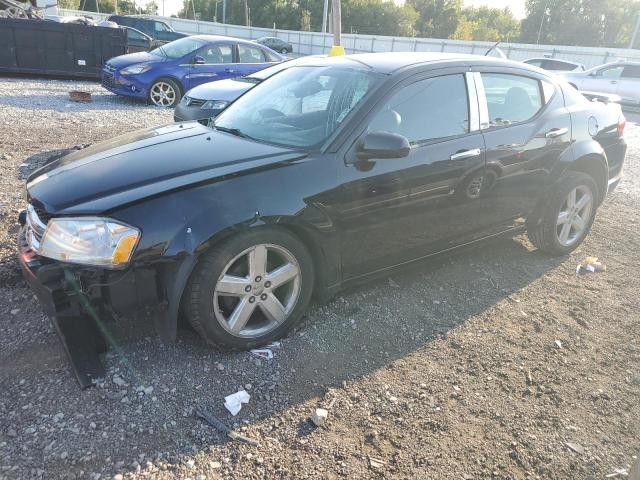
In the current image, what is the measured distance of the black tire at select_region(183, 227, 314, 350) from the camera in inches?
105

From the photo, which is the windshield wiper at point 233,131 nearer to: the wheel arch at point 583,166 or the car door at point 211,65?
the wheel arch at point 583,166

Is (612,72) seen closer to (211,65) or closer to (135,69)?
(211,65)

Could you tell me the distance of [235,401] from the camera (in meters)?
2.60

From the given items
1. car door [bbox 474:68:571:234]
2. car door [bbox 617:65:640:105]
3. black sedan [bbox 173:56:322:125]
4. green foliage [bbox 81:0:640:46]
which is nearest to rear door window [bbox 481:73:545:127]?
car door [bbox 474:68:571:234]

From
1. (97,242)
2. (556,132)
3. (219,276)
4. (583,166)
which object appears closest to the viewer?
(97,242)

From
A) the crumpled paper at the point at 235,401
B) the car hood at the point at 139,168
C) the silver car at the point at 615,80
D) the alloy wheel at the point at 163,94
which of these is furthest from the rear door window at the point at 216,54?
the silver car at the point at 615,80

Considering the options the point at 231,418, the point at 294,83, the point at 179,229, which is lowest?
the point at 231,418

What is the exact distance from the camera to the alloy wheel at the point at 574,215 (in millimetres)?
4484

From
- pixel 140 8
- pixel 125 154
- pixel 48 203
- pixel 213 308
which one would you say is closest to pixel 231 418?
pixel 213 308

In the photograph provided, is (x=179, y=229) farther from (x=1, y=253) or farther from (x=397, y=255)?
(x=1, y=253)

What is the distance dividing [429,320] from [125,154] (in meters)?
2.28

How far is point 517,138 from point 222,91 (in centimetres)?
570

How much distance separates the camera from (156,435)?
237 centimetres

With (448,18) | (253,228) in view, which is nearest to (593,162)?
(253,228)
